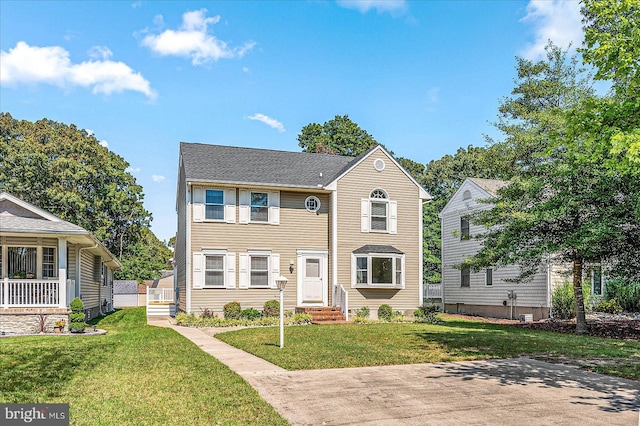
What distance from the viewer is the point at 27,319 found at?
611 inches

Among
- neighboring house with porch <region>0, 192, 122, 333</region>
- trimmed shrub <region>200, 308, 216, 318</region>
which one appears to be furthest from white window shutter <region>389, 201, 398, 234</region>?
neighboring house with porch <region>0, 192, 122, 333</region>

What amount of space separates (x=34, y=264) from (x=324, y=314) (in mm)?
10589

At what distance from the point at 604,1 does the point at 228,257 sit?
15549 mm

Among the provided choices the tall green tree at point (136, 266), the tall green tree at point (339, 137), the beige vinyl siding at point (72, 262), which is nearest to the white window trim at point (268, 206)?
the beige vinyl siding at point (72, 262)

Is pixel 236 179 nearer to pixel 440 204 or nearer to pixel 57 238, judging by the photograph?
pixel 57 238

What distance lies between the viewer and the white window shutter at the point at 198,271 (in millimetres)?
20141

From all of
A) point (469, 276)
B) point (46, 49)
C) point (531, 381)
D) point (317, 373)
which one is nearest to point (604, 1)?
point (531, 381)

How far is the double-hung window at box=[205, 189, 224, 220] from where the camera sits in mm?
20734

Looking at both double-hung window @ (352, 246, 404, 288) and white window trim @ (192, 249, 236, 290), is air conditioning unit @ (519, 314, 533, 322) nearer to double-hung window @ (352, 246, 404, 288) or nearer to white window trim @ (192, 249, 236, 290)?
double-hung window @ (352, 246, 404, 288)

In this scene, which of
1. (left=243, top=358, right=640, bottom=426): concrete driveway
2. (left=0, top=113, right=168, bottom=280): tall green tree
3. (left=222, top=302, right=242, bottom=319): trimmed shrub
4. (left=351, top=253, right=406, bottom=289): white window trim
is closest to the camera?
(left=243, top=358, right=640, bottom=426): concrete driveway

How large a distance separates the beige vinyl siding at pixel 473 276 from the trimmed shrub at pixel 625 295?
8.89ft

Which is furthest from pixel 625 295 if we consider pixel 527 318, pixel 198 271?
pixel 198 271

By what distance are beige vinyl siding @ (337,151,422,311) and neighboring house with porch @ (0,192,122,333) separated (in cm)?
991

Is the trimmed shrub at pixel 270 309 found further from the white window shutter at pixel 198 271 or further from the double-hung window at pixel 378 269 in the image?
the double-hung window at pixel 378 269
